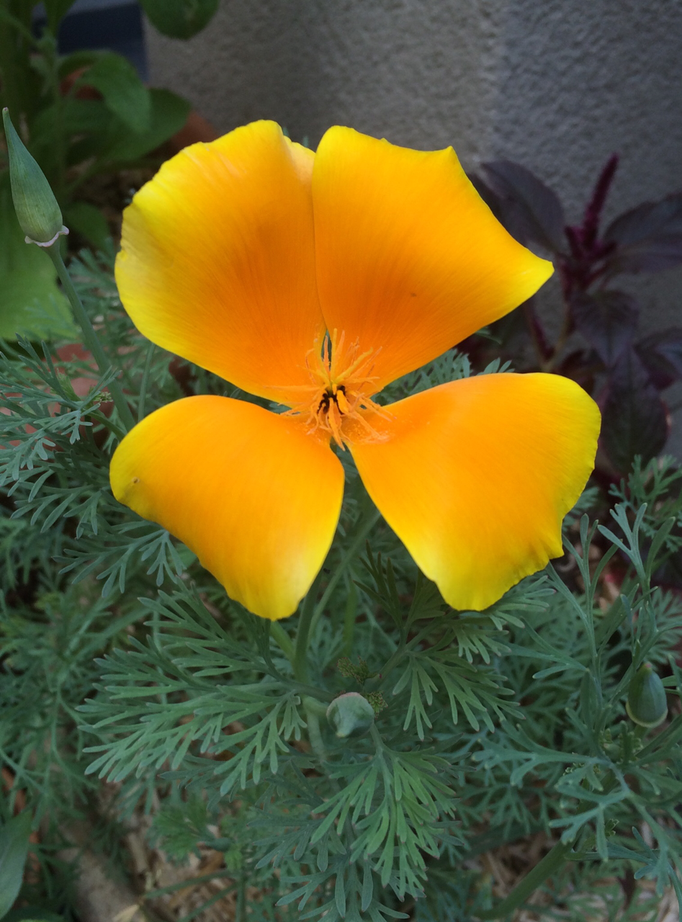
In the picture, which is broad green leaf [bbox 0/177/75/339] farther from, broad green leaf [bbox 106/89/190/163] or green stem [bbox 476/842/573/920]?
green stem [bbox 476/842/573/920]

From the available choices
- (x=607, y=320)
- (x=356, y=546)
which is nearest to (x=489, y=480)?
(x=356, y=546)

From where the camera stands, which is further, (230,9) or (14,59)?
(230,9)

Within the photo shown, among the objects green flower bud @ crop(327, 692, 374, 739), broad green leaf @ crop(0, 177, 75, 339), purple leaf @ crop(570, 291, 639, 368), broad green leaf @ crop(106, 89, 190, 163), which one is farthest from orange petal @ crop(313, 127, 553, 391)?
broad green leaf @ crop(106, 89, 190, 163)

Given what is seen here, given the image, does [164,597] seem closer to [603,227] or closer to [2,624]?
[2,624]

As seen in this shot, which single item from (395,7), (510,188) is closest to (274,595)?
(510,188)

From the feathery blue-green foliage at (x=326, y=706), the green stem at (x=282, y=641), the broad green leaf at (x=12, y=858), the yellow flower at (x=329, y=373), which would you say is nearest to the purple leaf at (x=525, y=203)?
the feathery blue-green foliage at (x=326, y=706)
